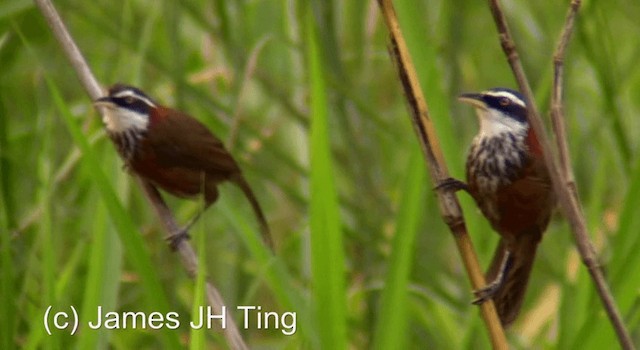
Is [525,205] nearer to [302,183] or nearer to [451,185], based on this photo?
[451,185]

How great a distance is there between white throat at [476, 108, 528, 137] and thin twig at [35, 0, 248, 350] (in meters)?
0.59

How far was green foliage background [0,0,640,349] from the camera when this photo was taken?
6.04 feet

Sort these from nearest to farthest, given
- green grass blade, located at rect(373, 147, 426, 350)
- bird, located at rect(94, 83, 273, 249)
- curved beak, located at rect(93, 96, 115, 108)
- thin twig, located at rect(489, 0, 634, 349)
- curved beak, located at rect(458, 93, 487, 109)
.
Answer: thin twig, located at rect(489, 0, 634, 349) < green grass blade, located at rect(373, 147, 426, 350) < curved beak, located at rect(458, 93, 487, 109) < curved beak, located at rect(93, 96, 115, 108) < bird, located at rect(94, 83, 273, 249)

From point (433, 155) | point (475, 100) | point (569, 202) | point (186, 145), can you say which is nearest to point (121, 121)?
point (186, 145)

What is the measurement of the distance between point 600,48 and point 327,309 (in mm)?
1195

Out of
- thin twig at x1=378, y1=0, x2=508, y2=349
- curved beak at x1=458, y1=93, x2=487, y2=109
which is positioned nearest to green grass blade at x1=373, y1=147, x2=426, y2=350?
thin twig at x1=378, y1=0, x2=508, y2=349

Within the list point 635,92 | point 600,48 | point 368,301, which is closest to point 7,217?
point 368,301

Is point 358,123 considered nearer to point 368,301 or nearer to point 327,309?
point 368,301

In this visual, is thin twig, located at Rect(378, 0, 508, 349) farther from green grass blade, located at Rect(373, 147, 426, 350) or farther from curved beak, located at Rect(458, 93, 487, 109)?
curved beak, located at Rect(458, 93, 487, 109)

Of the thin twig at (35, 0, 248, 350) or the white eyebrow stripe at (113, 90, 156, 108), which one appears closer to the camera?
the thin twig at (35, 0, 248, 350)

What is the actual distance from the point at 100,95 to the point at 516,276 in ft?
2.91

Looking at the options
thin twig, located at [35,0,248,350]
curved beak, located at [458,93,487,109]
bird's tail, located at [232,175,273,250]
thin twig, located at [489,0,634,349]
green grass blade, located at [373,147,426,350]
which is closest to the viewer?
thin twig, located at [489,0,634,349]

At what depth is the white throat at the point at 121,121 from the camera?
265 centimetres

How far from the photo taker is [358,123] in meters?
3.13
